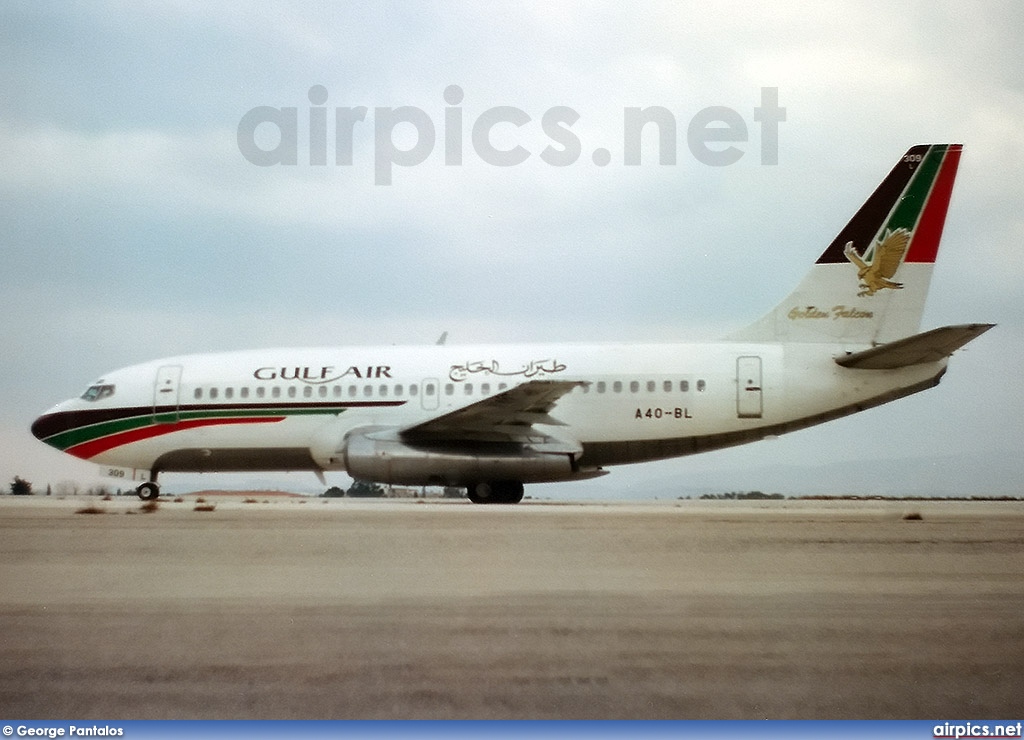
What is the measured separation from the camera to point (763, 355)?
1866cm

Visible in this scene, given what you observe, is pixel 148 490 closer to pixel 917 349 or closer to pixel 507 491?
pixel 507 491

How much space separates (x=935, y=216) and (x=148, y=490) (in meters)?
16.1

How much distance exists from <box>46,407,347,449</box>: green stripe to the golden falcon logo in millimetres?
10127

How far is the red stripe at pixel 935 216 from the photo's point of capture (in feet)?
59.8

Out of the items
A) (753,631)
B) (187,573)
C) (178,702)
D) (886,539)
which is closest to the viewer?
(178,702)

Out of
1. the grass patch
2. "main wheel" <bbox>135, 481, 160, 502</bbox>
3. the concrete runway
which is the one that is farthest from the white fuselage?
the concrete runway

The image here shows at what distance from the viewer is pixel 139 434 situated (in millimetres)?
20875

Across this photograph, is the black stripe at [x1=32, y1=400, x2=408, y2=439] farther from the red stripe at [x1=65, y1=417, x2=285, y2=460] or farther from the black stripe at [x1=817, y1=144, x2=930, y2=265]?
the black stripe at [x1=817, y1=144, x2=930, y2=265]

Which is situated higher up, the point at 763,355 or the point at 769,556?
the point at 763,355

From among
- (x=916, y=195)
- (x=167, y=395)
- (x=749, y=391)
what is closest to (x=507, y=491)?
(x=749, y=391)

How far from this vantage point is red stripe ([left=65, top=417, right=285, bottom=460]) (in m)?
20.3

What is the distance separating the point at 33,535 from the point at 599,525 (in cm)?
612

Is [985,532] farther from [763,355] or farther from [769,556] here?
[763,355]

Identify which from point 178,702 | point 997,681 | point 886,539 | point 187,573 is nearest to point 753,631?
point 997,681
